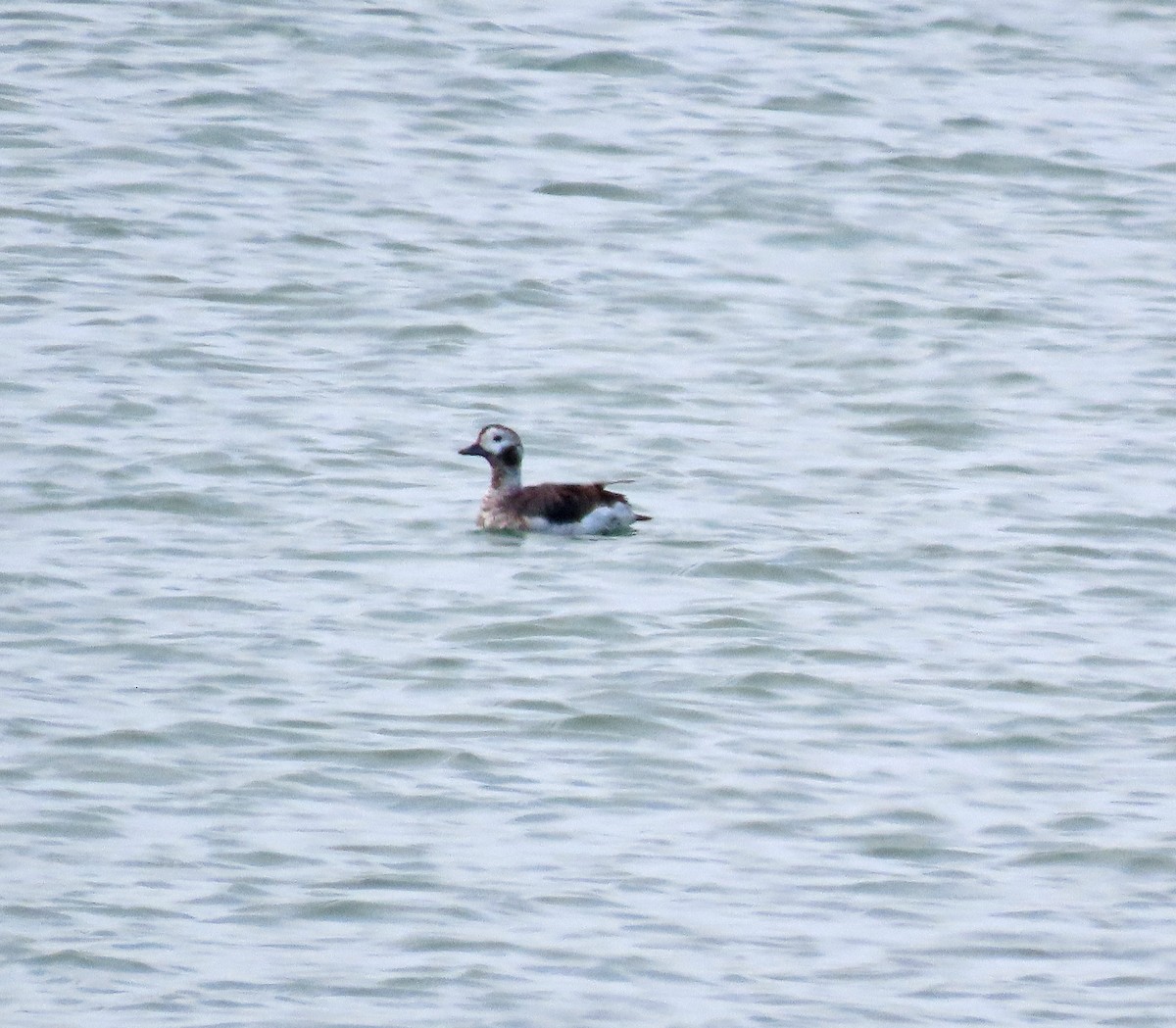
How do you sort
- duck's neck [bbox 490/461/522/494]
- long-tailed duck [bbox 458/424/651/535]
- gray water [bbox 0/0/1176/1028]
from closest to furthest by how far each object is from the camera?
gray water [bbox 0/0/1176/1028], long-tailed duck [bbox 458/424/651/535], duck's neck [bbox 490/461/522/494]

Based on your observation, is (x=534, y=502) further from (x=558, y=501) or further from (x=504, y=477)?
(x=504, y=477)

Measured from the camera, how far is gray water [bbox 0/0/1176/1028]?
28.3 feet

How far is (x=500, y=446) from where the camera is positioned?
13617 mm

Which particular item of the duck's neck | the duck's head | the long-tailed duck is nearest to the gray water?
the long-tailed duck

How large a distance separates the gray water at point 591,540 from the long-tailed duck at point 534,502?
→ 124mm

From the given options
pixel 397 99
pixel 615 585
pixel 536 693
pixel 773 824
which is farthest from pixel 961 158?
pixel 773 824

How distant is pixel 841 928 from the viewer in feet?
28.4

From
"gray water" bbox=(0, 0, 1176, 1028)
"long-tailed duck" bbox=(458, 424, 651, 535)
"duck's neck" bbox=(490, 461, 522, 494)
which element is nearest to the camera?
"gray water" bbox=(0, 0, 1176, 1028)

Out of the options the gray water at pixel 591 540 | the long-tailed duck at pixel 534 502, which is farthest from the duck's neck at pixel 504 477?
the gray water at pixel 591 540

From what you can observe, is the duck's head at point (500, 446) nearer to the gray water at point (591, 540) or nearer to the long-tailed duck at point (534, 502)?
the long-tailed duck at point (534, 502)

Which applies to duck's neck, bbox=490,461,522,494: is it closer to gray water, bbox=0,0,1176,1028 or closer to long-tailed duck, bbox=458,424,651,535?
long-tailed duck, bbox=458,424,651,535

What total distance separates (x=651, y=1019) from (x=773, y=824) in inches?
64.2

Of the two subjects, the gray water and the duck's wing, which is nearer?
the gray water

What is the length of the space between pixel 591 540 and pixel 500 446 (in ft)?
2.13
